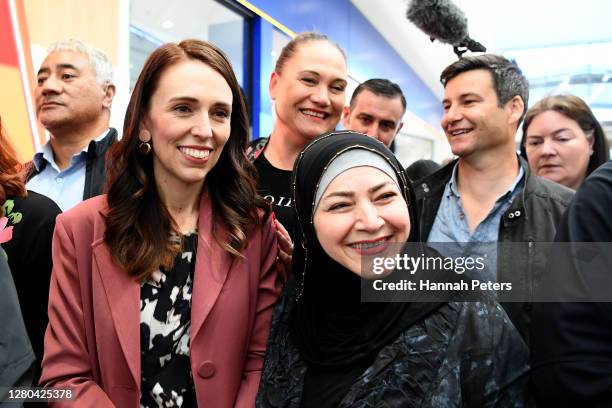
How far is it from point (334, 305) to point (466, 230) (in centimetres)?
91

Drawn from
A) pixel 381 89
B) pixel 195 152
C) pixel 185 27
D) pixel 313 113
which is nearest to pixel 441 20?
pixel 381 89

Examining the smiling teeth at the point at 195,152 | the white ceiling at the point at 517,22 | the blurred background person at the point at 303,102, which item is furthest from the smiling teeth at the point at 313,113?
the white ceiling at the point at 517,22

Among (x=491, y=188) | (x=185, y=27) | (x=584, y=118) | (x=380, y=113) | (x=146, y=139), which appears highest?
(x=185, y=27)

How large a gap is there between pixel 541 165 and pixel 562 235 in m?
1.53

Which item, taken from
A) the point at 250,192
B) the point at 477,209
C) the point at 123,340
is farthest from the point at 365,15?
the point at 123,340

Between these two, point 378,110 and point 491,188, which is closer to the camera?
point 491,188

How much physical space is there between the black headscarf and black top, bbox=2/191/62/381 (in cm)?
69

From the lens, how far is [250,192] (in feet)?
5.23

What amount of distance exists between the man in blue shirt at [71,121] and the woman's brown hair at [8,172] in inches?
29.2

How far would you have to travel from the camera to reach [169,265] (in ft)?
4.51

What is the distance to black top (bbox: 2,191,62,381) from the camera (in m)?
1.45

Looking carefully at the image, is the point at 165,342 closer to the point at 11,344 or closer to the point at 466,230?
the point at 11,344

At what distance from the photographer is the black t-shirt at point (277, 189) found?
1.82 meters

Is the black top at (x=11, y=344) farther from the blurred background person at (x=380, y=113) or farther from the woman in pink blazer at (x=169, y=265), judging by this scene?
the blurred background person at (x=380, y=113)
